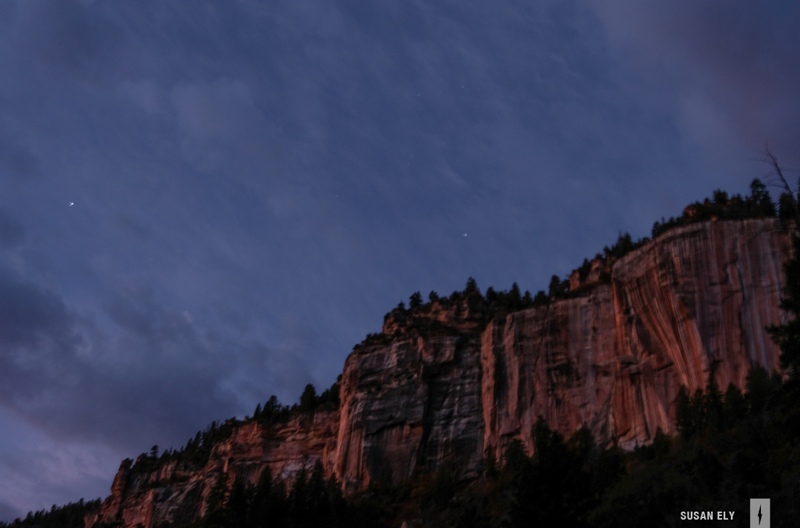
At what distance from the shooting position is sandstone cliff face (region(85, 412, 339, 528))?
3942 inches

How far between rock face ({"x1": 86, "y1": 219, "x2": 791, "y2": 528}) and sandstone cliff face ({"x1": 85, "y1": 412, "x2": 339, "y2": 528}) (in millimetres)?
271

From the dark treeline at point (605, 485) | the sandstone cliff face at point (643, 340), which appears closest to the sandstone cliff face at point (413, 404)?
the dark treeline at point (605, 485)

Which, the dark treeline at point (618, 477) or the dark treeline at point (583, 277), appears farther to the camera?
the dark treeline at point (583, 277)

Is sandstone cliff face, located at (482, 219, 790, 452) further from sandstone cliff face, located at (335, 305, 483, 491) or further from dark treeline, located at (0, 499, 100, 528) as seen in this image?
dark treeline, located at (0, 499, 100, 528)

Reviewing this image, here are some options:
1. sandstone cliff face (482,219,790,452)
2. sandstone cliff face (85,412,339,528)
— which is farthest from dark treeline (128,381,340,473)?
sandstone cliff face (482,219,790,452)

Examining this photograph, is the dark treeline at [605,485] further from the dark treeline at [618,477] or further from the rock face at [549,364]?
the rock face at [549,364]

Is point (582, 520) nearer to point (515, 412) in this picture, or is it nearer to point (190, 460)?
point (515, 412)

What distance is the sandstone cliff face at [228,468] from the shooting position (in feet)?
328

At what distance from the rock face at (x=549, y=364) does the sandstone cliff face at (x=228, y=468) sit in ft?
0.89

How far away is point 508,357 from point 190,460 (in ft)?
225

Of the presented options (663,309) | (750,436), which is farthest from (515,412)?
(750,436)

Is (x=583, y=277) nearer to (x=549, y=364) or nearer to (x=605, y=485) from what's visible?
(x=549, y=364)

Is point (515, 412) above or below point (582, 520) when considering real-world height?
above

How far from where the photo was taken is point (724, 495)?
39.3 meters
